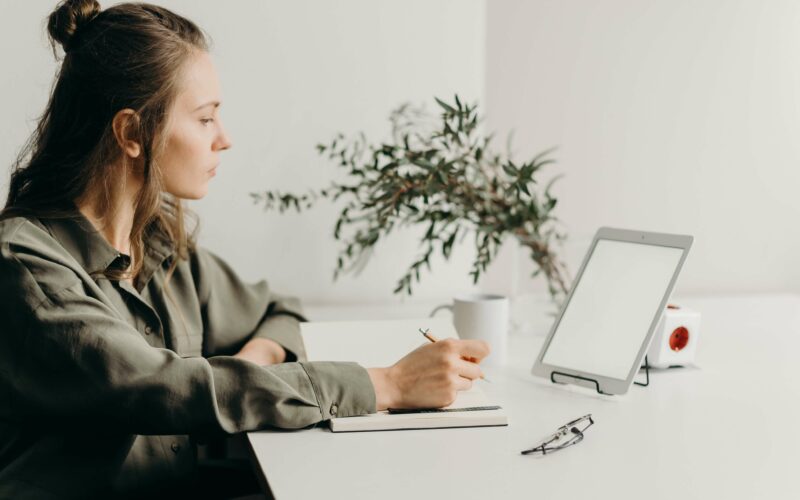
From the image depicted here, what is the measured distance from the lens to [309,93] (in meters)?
1.85

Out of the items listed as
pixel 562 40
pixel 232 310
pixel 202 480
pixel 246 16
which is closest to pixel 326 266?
pixel 232 310

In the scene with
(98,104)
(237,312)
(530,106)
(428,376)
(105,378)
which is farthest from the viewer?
(530,106)

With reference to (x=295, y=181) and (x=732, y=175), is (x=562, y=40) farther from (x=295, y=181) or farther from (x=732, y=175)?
(x=295, y=181)

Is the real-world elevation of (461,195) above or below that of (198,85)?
below

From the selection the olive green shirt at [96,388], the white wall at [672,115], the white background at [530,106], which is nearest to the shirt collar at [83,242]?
the olive green shirt at [96,388]

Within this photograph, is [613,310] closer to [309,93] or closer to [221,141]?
[221,141]

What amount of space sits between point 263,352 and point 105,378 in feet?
1.46

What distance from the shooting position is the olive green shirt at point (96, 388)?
1.01 m

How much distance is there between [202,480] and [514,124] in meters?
1.29

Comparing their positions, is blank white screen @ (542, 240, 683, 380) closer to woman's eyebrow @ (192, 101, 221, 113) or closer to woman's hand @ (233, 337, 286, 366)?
woman's hand @ (233, 337, 286, 366)

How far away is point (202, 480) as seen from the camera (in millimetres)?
1322

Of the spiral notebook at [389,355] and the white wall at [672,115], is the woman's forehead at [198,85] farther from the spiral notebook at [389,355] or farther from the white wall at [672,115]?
the white wall at [672,115]

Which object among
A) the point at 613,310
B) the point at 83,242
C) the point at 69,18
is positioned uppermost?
the point at 69,18

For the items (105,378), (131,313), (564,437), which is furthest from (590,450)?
(131,313)
